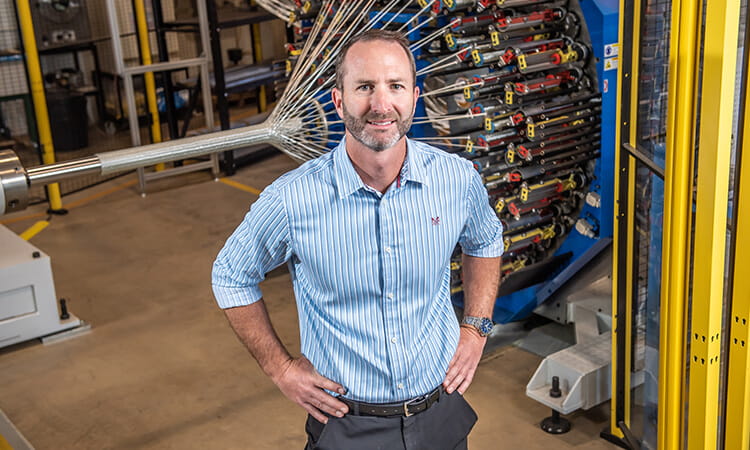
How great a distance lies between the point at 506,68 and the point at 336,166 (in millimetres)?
2364

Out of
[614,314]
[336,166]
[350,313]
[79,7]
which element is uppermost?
[79,7]

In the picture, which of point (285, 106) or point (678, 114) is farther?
point (285, 106)

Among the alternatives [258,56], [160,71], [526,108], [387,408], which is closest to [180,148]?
[387,408]

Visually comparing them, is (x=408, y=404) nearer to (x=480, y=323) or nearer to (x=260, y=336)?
(x=480, y=323)

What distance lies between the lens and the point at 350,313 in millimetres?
2465

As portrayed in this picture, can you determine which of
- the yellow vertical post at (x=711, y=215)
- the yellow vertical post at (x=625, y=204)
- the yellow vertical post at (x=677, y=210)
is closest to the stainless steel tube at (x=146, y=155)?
the yellow vertical post at (x=625, y=204)

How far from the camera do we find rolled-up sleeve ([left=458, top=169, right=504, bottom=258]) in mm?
2605

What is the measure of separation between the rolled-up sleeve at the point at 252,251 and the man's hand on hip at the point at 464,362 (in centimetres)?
62

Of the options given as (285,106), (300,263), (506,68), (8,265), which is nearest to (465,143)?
(506,68)

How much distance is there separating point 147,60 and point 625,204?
6.19 meters

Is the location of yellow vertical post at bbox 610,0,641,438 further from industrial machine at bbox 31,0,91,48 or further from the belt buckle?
industrial machine at bbox 31,0,91,48

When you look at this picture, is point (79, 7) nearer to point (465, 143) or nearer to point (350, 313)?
point (465, 143)

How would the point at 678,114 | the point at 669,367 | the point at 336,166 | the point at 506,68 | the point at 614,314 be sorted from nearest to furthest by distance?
the point at 336,166, the point at 678,114, the point at 669,367, the point at 614,314, the point at 506,68

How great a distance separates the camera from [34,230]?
7770 millimetres
